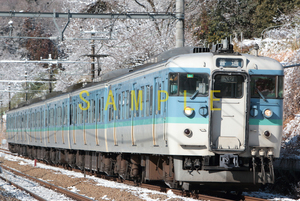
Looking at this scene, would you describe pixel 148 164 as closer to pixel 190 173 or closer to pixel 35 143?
pixel 190 173

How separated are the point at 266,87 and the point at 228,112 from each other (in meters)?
0.98

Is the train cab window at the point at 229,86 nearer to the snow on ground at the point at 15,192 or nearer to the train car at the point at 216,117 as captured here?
the train car at the point at 216,117

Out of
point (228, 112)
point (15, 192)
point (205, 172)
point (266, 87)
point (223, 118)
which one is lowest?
point (15, 192)

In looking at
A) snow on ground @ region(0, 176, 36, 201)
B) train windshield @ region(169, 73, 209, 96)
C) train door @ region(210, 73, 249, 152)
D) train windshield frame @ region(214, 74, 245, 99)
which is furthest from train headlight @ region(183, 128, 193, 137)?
snow on ground @ region(0, 176, 36, 201)

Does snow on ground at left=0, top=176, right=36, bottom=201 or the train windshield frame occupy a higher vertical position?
the train windshield frame

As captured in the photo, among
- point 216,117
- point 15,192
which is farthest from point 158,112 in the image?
point 15,192

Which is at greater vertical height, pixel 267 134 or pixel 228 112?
pixel 228 112

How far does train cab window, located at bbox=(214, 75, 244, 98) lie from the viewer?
10.6 meters

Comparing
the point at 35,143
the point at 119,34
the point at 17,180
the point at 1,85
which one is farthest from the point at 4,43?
the point at 17,180

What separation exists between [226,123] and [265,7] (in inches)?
899

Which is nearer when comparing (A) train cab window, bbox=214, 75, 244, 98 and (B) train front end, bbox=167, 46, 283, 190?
(B) train front end, bbox=167, 46, 283, 190

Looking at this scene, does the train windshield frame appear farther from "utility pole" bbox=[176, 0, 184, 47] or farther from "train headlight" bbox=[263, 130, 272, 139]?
"utility pole" bbox=[176, 0, 184, 47]

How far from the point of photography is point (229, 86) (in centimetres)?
1062

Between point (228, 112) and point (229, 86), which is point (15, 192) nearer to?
point (228, 112)
